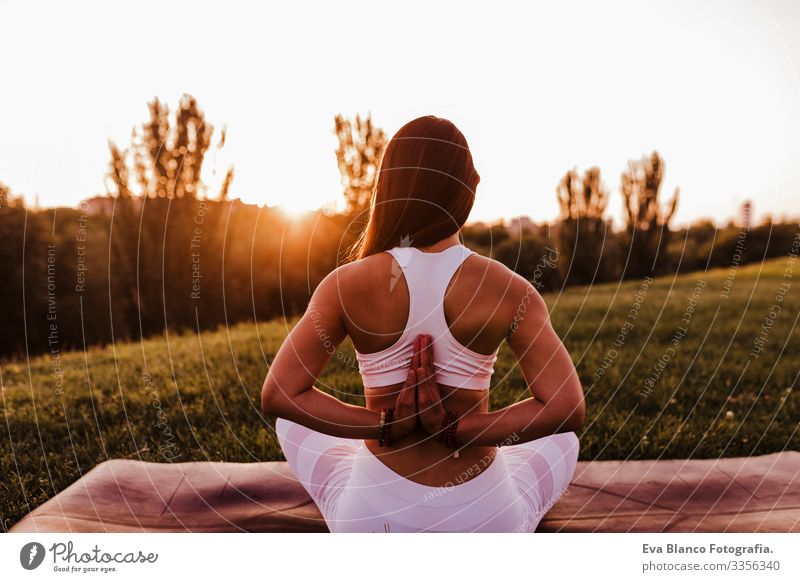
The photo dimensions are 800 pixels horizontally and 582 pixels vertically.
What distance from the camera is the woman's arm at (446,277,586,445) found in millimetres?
1848

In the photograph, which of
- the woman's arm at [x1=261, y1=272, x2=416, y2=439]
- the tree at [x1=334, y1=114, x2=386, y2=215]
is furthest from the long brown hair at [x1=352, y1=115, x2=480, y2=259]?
the tree at [x1=334, y1=114, x2=386, y2=215]

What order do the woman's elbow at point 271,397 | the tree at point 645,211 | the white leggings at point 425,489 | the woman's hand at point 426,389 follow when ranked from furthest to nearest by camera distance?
the tree at point 645,211
the white leggings at point 425,489
the woman's elbow at point 271,397
the woman's hand at point 426,389

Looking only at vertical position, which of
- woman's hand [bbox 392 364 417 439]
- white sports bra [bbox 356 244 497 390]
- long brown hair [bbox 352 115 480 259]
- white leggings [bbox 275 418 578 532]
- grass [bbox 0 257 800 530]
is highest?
long brown hair [bbox 352 115 480 259]

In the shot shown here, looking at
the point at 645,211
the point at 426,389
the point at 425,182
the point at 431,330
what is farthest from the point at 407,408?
the point at 645,211

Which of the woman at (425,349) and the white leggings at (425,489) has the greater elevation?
the woman at (425,349)

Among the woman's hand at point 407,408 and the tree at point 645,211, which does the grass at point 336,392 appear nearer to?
the tree at point 645,211

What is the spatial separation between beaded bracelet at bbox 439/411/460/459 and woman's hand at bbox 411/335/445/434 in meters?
0.06

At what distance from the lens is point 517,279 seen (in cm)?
181

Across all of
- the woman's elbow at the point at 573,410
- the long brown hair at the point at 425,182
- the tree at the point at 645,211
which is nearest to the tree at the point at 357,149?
the long brown hair at the point at 425,182

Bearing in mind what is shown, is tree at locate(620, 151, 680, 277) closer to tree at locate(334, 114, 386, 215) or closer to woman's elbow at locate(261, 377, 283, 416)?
tree at locate(334, 114, 386, 215)

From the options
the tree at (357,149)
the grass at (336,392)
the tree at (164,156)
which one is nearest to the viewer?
the tree at (357,149)

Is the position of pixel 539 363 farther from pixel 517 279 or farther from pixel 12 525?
pixel 12 525

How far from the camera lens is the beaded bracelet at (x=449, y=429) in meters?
1.88
